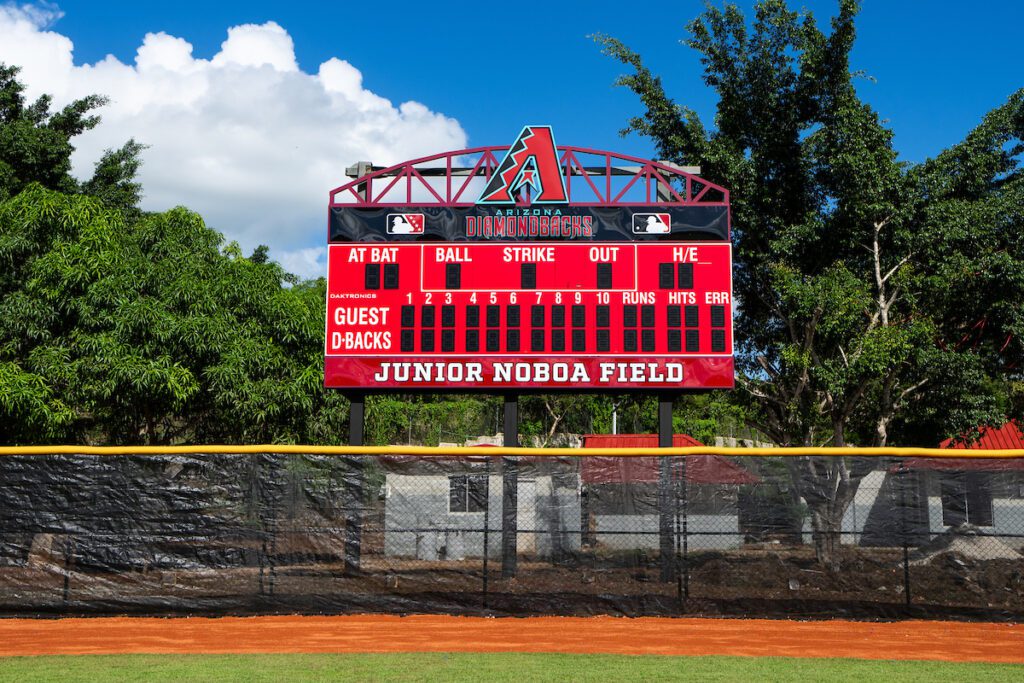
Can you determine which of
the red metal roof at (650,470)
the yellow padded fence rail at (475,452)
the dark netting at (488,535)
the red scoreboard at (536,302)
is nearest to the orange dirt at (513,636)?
the dark netting at (488,535)

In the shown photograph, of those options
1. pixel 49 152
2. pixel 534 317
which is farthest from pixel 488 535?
pixel 49 152

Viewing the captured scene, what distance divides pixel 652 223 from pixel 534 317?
92.8 inches

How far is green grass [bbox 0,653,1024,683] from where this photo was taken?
7602 millimetres

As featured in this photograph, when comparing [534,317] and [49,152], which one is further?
[49,152]

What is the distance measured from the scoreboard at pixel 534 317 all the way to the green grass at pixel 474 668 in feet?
18.6

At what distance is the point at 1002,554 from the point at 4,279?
675 inches

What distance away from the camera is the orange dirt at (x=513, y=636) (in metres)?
8.92

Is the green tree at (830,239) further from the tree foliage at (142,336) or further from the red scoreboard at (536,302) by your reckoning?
the tree foliage at (142,336)

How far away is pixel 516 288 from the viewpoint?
13.9 m

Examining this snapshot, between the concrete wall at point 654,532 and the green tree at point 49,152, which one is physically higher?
the green tree at point 49,152

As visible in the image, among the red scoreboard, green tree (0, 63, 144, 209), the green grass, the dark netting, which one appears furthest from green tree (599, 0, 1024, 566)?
green tree (0, 63, 144, 209)

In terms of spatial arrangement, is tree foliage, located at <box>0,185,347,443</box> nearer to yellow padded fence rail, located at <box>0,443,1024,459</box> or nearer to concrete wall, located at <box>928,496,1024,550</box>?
yellow padded fence rail, located at <box>0,443,1024,459</box>

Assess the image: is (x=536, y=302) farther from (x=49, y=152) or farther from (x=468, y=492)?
(x=49, y=152)

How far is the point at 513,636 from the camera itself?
9.52 metres
